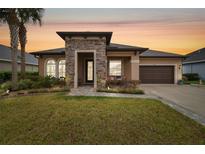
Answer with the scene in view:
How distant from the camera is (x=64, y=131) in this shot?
5324 millimetres

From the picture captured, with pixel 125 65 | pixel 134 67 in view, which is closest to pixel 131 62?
pixel 134 67

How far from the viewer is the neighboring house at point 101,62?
39.7 feet

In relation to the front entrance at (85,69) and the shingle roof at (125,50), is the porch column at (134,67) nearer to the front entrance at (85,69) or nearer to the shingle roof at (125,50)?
the shingle roof at (125,50)

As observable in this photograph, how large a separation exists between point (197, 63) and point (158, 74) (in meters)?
6.85

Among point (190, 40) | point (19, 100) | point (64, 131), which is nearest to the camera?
point (64, 131)

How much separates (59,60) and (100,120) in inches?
447

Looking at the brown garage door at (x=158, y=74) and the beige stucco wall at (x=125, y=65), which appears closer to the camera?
the beige stucco wall at (x=125, y=65)

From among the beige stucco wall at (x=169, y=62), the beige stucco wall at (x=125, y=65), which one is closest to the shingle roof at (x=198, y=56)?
the beige stucco wall at (x=169, y=62)

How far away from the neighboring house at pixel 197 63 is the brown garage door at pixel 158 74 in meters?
4.95

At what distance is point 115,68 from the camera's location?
55.5 ft

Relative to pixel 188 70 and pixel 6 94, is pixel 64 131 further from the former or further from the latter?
pixel 188 70

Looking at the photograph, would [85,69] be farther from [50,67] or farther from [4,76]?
[4,76]
